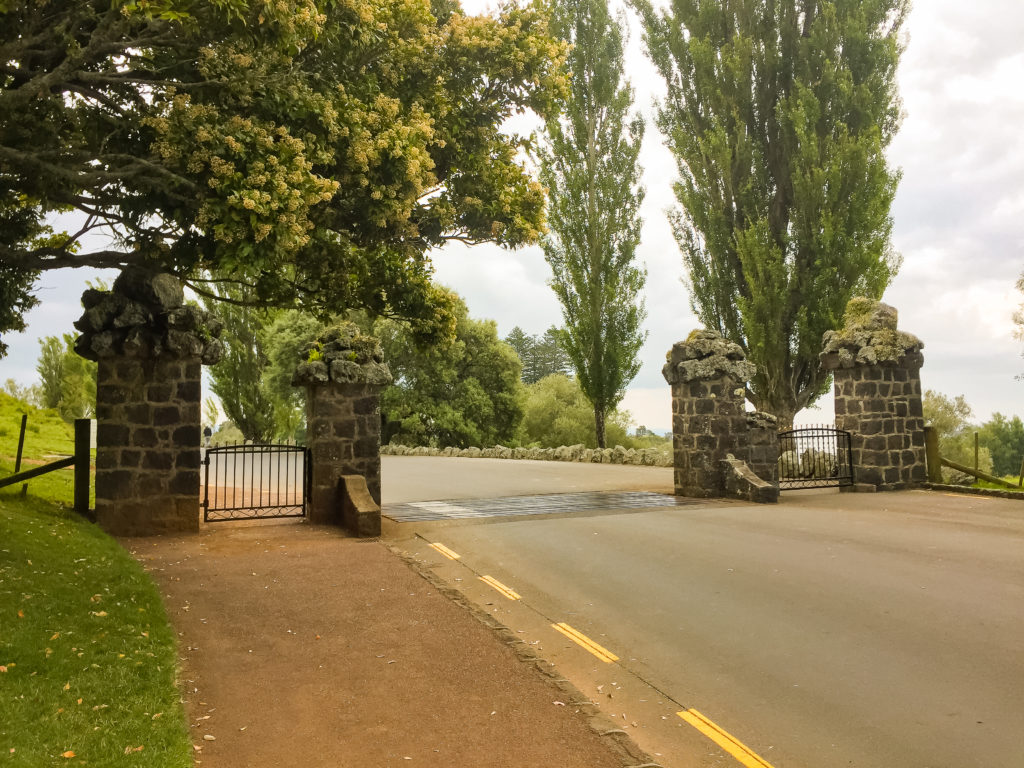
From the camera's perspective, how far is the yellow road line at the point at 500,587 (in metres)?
7.56

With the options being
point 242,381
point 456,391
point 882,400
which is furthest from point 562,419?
point 882,400

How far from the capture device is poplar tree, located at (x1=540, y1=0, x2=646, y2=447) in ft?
88.2

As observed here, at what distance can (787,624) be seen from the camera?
20.8 ft

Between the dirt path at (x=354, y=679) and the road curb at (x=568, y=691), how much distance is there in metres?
0.04

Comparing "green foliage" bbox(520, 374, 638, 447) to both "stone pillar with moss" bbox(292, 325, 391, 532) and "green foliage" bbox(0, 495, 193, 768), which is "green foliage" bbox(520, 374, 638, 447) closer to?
"stone pillar with moss" bbox(292, 325, 391, 532)

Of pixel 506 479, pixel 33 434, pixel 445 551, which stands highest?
pixel 33 434

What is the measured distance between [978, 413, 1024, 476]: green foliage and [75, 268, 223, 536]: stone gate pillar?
5945 cm

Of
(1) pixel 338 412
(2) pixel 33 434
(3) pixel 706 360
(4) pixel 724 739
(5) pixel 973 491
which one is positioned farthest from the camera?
(2) pixel 33 434

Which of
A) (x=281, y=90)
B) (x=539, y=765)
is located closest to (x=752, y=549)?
(x=539, y=765)

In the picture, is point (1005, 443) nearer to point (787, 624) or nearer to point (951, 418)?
point (951, 418)

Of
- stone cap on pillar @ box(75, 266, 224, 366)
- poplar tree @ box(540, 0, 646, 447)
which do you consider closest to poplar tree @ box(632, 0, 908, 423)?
poplar tree @ box(540, 0, 646, 447)

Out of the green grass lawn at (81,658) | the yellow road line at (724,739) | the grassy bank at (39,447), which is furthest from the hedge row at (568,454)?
the yellow road line at (724,739)

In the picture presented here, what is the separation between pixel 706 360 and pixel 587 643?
9718 millimetres

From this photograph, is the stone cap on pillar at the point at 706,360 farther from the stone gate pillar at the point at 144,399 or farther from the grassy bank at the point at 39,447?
the grassy bank at the point at 39,447
